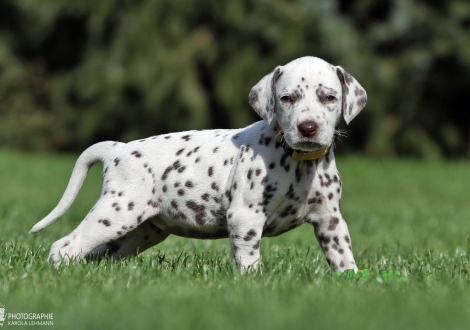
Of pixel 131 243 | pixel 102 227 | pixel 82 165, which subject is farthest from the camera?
pixel 82 165

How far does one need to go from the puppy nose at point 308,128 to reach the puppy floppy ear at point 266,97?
1.41 feet

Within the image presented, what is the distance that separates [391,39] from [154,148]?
13.5 meters

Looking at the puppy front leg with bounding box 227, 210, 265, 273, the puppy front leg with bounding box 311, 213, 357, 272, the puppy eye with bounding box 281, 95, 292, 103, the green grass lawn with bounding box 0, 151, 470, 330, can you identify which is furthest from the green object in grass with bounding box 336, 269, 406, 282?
the puppy eye with bounding box 281, 95, 292, 103

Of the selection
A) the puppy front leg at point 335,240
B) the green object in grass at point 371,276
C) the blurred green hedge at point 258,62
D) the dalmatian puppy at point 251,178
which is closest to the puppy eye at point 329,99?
the dalmatian puppy at point 251,178

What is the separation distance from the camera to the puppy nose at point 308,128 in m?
4.59

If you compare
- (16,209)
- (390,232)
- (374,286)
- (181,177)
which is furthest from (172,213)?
(16,209)

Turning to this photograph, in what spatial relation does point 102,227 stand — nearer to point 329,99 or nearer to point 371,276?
point 329,99

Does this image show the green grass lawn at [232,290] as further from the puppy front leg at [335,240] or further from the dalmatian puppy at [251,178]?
the dalmatian puppy at [251,178]

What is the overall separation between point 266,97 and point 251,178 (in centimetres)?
56

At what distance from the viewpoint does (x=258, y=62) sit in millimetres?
17344

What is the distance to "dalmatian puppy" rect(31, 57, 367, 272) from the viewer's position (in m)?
4.87

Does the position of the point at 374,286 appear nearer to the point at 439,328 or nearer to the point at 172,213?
the point at 439,328

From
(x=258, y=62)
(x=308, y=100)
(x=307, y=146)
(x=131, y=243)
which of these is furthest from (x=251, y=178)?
(x=258, y=62)

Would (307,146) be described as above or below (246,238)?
above
